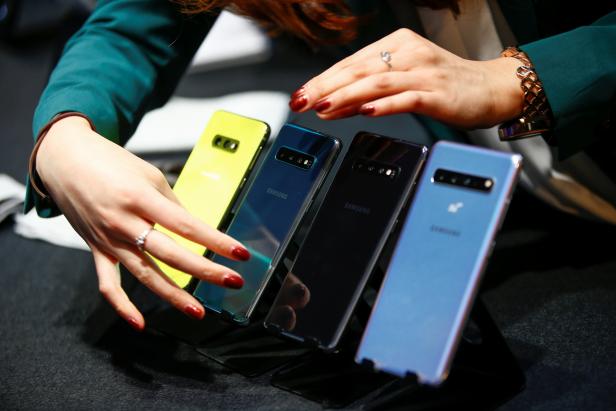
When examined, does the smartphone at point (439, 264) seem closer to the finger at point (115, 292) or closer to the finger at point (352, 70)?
the finger at point (352, 70)

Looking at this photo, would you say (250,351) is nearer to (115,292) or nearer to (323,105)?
(115,292)

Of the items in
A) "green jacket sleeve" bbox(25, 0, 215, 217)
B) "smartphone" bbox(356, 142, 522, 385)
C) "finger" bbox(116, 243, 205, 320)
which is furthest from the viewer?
"green jacket sleeve" bbox(25, 0, 215, 217)

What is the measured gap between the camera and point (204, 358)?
0.71 metres

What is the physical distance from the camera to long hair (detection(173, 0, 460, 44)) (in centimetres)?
79

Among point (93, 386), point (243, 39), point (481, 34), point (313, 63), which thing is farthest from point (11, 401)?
point (243, 39)

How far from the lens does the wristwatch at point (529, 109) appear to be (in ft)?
2.04

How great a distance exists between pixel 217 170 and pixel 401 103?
219mm

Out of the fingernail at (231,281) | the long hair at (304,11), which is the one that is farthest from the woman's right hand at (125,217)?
the long hair at (304,11)

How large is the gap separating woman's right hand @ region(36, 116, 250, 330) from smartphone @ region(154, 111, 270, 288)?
5 cm

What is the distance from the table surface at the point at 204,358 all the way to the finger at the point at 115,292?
3.2 inches

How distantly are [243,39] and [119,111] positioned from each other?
3.16 feet

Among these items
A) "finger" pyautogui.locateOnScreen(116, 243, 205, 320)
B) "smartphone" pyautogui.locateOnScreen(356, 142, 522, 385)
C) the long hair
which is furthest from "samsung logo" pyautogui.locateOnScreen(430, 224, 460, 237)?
the long hair

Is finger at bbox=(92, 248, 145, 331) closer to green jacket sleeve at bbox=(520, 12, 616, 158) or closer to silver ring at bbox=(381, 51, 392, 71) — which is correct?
silver ring at bbox=(381, 51, 392, 71)

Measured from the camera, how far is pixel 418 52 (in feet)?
1.92
